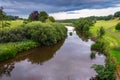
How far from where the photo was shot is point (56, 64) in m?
41.0

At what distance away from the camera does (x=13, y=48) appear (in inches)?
1889

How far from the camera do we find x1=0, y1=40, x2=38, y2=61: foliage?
42.9 metres

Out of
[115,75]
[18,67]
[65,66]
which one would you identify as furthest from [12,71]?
[115,75]

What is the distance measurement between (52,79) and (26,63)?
504 inches

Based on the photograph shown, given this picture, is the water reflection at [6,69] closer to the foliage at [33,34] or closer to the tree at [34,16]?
the foliage at [33,34]

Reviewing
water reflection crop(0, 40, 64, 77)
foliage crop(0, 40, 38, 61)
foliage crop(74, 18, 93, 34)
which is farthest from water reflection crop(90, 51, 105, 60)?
foliage crop(74, 18, 93, 34)

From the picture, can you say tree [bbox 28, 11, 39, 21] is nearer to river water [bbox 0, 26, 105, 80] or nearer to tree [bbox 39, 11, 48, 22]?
tree [bbox 39, 11, 48, 22]

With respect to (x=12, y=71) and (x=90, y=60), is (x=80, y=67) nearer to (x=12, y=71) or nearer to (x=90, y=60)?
(x=90, y=60)

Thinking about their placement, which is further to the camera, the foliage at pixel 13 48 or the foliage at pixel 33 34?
the foliage at pixel 33 34

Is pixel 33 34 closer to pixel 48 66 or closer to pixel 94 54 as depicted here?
pixel 94 54

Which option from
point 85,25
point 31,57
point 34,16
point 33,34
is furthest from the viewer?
point 85,25

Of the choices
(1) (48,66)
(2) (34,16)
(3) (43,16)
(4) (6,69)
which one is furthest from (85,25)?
(4) (6,69)

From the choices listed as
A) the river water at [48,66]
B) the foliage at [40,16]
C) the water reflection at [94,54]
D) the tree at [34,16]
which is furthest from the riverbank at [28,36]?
the tree at [34,16]

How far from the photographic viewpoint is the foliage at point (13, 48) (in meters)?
42.9
